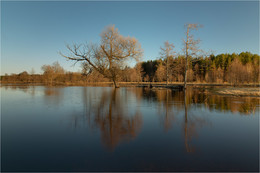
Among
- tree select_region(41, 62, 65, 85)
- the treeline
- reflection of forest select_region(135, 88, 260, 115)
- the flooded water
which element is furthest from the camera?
tree select_region(41, 62, 65, 85)

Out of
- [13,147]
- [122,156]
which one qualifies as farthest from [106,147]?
[13,147]

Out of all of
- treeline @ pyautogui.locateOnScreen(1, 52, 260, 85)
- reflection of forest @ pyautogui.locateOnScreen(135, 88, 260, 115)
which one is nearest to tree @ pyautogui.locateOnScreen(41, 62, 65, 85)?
treeline @ pyautogui.locateOnScreen(1, 52, 260, 85)

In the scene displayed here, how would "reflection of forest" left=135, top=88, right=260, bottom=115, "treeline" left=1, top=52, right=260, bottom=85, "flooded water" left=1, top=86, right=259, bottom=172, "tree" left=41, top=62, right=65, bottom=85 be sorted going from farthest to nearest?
"tree" left=41, top=62, right=65, bottom=85
"treeline" left=1, top=52, right=260, bottom=85
"reflection of forest" left=135, top=88, right=260, bottom=115
"flooded water" left=1, top=86, right=259, bottom=172

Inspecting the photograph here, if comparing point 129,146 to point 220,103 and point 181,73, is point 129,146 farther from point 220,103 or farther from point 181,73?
point 181,73

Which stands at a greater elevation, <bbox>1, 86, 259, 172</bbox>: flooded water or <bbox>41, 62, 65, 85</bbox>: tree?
<bbox>41, 62, 65, 85</bbox>: tree

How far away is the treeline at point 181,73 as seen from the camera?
36.8 m

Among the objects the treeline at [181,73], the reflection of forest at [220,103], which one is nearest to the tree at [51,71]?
the treeline at [181,73]

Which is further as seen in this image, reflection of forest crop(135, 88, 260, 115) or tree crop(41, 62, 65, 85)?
tree crop(41, 62, 65, 85)

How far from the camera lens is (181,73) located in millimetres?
81250

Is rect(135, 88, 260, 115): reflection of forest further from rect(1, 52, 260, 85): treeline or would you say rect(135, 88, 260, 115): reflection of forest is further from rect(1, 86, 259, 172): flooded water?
rect(1, 52, 260, 85): treeline

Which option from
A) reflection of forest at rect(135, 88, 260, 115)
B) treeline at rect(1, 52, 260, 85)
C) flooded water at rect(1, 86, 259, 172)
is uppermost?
treeline at rect(1, 52, 260, 85)

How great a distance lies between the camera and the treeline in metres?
36.8

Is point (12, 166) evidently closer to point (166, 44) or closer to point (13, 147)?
point (13, 147)

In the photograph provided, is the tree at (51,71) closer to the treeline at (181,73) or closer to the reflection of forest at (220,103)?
the treeline at (181,73)
